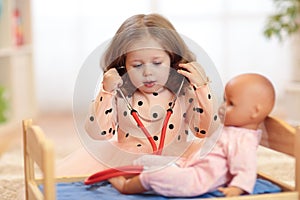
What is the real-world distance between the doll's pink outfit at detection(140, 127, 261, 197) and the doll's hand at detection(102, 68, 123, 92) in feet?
0.56

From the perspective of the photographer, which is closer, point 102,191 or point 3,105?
point 102,191

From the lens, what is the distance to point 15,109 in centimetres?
316

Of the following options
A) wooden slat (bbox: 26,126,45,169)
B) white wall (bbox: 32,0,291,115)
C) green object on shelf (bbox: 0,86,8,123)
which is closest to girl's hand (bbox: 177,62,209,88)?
wooden slat (bbox: 26,126,45,169)

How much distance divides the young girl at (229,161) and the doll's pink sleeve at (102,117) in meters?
0.09

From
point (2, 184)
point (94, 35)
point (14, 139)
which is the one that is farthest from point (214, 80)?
point (94, 35)

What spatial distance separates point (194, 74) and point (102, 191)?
29 cm

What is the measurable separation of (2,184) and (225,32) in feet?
6.56

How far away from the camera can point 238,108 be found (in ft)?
4.20

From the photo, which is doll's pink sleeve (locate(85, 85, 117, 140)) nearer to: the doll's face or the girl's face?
the girl's face

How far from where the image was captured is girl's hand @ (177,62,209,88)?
4.01 ft

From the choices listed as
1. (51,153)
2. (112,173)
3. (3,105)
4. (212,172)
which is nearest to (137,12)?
(3,105)

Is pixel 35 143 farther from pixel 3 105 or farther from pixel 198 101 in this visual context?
pixel 3 105

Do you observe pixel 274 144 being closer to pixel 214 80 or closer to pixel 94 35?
pixel 214 80

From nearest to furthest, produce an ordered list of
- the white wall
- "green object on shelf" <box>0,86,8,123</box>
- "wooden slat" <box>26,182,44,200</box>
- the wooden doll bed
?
the wooden doll bed < "wooden slat" <box>26,182,44,200</box> < "green object on shelf" <box>0,86,8,123</box> < the white wall
